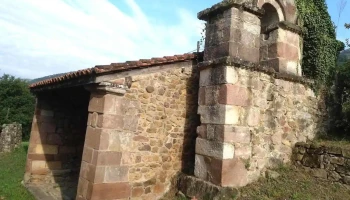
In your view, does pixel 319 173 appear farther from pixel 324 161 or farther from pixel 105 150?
pixel 105 150

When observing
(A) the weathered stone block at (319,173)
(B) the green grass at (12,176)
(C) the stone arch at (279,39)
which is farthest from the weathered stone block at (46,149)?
(A) the weathered stone block at (319,173)

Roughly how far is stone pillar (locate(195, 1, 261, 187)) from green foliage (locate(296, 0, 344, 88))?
5.98 ft

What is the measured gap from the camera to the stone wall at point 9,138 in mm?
12992

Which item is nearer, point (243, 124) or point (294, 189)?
point (294, 189)

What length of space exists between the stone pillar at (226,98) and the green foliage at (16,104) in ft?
79.6

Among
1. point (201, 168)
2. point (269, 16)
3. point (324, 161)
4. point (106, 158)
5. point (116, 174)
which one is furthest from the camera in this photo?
point (269, 16)

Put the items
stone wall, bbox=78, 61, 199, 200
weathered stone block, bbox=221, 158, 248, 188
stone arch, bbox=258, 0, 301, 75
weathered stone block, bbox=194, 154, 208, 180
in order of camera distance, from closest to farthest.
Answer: weathered stone block, bbox=221, 158, 248, 188 < stone wall, bbox=78, 61, 199, 200 < weathered stone block, bbox=194, 154, 208, 180 < stone arch, bbox=258, 0, 301, 75

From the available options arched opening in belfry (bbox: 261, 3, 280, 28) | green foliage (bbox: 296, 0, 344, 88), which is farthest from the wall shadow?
green foliage (bbox: 296, 0, 344, 88)

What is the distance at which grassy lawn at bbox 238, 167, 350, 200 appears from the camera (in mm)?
4773

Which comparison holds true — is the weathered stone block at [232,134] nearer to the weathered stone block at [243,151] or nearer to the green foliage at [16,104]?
the weathered stone block at [243,151]

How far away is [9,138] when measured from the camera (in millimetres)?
13211

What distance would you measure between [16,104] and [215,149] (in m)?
26.2

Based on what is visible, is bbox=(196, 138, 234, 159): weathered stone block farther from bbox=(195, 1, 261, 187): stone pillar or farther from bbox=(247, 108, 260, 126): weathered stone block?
bbox=(247, 108, 260, 126): weathered stone block

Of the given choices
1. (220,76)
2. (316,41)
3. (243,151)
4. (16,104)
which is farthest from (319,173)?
(16,104)
